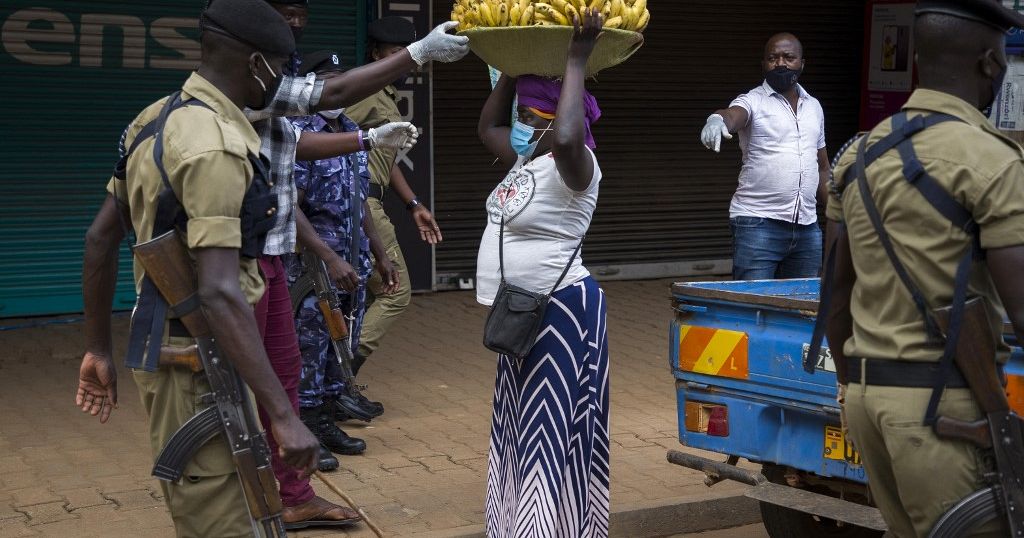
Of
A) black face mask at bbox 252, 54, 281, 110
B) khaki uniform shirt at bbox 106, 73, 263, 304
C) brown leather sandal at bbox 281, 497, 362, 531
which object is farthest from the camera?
brown leather sandal at bbox 281, 497, 362, 531

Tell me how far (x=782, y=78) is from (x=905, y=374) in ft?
14.0

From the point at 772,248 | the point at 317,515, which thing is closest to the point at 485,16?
the point at 317,515

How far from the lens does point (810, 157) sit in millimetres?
6992

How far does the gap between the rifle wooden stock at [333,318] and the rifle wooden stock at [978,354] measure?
10.5 ft

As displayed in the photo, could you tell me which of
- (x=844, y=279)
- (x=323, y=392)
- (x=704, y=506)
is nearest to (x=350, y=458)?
(x=323, y=392)

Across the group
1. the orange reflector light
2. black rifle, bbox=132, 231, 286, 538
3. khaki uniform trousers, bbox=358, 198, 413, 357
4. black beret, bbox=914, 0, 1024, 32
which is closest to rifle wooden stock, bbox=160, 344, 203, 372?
black rifle, bbox=132, 231, 286, 538

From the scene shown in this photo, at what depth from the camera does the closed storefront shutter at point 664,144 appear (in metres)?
10.2

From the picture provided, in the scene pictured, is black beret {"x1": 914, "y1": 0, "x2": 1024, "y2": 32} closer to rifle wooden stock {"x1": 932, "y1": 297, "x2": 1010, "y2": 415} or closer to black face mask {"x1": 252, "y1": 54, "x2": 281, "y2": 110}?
rifle wooden stock {"x1": 932, "y1": 297, "x2": 1010, "y2": 415}

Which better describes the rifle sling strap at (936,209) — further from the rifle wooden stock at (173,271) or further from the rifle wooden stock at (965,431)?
the rifle wooden stock at (173,271)

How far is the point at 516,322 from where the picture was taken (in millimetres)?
4070

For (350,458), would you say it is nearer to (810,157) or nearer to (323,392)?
(323,392)

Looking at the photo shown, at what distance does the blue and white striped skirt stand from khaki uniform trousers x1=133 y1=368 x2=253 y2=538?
1189mm

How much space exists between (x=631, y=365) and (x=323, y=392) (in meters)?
2.79

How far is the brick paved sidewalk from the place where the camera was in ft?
17.0
